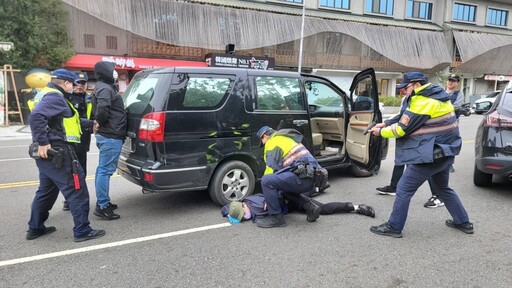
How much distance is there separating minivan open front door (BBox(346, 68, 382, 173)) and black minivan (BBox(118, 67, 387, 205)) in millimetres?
19

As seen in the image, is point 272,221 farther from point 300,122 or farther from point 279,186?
point 300,122

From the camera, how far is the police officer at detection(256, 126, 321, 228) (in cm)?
423

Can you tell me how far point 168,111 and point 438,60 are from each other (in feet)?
112

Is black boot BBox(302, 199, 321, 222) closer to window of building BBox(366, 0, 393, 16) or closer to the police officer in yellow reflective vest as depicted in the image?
the police officer in yellow reflective vest

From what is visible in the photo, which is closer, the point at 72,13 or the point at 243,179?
the point at 243,179

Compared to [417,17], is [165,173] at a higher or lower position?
lower

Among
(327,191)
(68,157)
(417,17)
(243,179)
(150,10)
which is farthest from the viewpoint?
(417,17)

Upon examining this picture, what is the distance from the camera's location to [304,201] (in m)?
4.60

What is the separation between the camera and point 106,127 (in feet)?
14.8

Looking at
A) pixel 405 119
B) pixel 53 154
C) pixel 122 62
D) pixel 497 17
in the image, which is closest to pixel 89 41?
pixel 122 62

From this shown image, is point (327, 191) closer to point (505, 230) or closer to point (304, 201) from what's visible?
point (304, 201)

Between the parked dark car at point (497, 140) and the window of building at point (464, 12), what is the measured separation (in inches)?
1422

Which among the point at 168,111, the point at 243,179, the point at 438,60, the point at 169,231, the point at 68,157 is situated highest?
the point at 438,60

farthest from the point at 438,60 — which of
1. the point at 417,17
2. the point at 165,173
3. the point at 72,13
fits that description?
the point at 165,173
